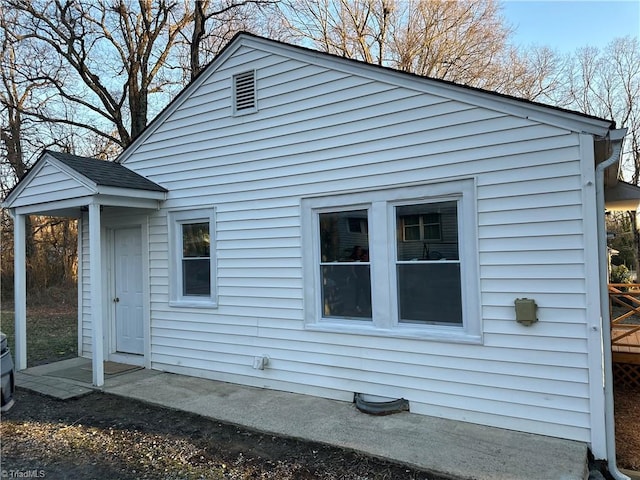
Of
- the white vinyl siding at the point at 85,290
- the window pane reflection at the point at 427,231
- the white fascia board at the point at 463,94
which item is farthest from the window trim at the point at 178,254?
the window pane reflection at the point at 427,231

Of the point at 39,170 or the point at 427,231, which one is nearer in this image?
the point at 427,231

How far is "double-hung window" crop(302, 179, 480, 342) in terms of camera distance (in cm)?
444

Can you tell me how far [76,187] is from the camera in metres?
6.08

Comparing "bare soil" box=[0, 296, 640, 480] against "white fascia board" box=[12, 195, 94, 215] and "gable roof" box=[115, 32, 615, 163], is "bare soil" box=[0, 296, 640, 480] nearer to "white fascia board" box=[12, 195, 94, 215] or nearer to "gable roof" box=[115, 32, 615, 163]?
"white fascia board" box=[12, 195, 94, 215]

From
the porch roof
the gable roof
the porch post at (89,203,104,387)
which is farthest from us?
the porch roof

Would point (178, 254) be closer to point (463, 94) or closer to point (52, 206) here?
point (52, 206)

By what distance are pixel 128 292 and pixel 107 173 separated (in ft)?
6.90

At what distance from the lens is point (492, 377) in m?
4.21

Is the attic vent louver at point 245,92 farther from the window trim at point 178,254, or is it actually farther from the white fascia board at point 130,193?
the white fascia board at point 130,193

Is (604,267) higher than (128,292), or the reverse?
(604,267)

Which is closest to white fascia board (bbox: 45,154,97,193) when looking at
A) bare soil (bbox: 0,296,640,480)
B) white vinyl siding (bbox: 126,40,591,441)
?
white vinyl siding (bbox: 126,40,591,441)

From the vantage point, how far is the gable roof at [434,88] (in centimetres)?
384

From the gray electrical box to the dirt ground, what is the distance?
1625 millimetres

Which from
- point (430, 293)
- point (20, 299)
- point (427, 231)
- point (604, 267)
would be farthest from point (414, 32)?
point (20, 299)
